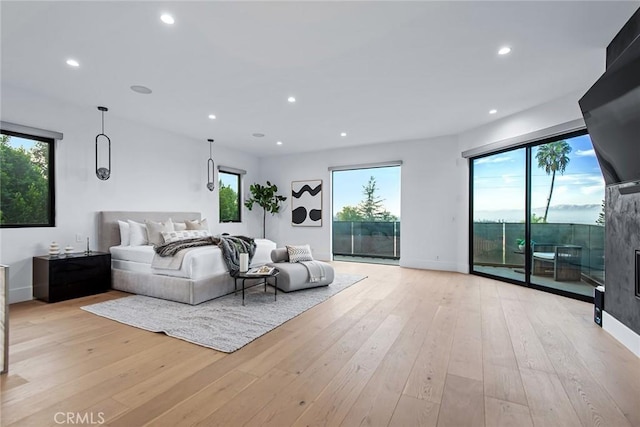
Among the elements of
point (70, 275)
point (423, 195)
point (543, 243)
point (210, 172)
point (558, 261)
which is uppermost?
point (210, 172)

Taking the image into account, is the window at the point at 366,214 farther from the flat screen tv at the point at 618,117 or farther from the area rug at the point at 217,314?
the flat screen tv at the point at 618,117

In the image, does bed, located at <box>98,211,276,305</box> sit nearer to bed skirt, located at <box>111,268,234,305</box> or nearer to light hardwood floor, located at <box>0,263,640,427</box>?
bed skirt, located at <box>111,268,234,305</box>

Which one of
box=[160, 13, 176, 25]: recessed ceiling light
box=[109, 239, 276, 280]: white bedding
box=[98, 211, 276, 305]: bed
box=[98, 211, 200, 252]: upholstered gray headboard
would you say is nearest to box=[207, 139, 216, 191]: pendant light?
box=[98, 211, 200, 252]: upholstered gray headboard

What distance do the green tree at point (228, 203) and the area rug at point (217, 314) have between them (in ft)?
11.0

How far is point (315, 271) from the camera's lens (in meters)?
4.55

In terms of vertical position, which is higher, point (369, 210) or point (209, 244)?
point (369, 210)

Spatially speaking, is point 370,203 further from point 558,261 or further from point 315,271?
point 558,261

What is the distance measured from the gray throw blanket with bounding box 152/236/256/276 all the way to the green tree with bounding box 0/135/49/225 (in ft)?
5.48

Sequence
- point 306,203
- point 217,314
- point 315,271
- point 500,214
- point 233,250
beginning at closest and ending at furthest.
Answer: point 217,314, point 233,250, point 315,271, point 500,214, point 306,203

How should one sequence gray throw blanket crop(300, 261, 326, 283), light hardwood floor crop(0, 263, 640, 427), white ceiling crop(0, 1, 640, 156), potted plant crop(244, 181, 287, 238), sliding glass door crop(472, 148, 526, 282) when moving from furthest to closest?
potted plant crop(244, 181, 287, 238)
sliding glass door crop(472, 148, 526, 282)
gray throw blanket crop(300, 261, 326, 283)
white ceiling crop(0, 1, 640, 156)
light hardwood floor crop(0, 263, 640, 427)

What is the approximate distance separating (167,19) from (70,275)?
353 centimetres

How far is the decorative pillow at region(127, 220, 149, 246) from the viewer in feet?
15.9

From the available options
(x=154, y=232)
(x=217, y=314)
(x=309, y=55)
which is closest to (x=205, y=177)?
(x=154, y=232)

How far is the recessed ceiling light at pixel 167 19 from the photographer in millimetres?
2457
